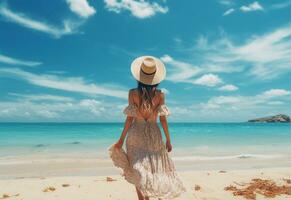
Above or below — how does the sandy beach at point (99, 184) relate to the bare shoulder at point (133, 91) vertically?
below

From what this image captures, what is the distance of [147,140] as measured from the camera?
Result: 415 centimetres

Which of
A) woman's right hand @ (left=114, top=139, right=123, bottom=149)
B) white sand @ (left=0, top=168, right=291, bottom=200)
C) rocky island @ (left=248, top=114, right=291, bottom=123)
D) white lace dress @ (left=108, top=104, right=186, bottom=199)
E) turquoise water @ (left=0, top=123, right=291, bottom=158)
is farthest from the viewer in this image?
rocky island @ (left=248, top=114, right=291, bottom=123)

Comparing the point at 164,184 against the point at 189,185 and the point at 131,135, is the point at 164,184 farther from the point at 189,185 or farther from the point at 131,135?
the point at 189,185

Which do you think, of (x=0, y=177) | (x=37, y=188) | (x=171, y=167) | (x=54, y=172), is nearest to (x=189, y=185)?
(x=171, y=167)

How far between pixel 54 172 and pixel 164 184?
5.65 m

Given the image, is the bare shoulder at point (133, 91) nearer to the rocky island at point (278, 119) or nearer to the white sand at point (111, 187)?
the white sand at point (111, 187)

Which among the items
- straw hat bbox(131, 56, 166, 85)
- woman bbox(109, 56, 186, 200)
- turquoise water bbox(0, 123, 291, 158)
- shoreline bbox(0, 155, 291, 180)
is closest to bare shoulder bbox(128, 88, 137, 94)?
woman bbox(109, 56, 186, 200)

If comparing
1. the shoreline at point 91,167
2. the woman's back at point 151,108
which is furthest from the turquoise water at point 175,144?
the woman's back at point 151,108

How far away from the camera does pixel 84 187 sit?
654cm

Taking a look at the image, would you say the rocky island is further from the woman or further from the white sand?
the woman

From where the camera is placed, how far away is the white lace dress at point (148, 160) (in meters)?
4.04

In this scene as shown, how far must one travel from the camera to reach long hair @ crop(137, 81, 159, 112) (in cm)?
406

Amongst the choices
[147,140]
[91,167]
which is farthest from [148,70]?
[91,167]

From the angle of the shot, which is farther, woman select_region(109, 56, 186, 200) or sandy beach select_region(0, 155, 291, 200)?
sandy beach select_region(0, 155, 291, 200)
